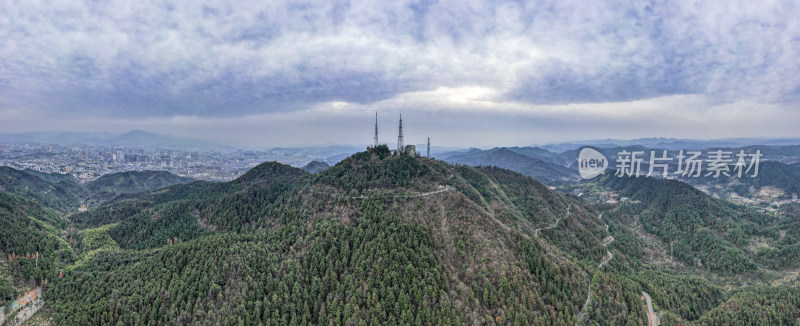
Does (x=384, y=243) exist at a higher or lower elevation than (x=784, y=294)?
higher

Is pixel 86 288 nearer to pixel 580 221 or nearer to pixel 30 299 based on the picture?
pixel 30 299

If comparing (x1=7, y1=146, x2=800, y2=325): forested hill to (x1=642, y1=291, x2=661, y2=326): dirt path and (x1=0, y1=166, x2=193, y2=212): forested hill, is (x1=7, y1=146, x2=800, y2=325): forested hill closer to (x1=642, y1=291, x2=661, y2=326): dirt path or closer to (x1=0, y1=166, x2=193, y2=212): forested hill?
(x1=642, y1=291, x2=661, y2=326): dirt path

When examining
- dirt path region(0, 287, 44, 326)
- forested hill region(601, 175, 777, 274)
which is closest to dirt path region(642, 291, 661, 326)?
forested hill region(601, 175, 777, 274)

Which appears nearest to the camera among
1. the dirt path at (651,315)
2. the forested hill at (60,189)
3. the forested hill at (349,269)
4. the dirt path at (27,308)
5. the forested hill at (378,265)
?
the forested hill at (349,269)

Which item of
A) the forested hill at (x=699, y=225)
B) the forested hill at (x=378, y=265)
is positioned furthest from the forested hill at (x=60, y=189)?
the forested hill at (x=699, y=225)

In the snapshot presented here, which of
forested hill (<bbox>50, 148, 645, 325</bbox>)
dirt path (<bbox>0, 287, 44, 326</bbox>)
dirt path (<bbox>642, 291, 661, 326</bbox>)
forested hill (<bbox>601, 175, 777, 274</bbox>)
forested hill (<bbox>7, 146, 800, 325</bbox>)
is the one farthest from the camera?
forested hill (<bbox>601, 175, 777, 274</bbox>)

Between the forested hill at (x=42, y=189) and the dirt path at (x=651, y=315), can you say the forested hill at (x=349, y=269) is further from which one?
the forested hill at (x=42, y=189)

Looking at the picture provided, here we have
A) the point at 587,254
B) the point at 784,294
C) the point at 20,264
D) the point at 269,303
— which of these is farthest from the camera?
the point at 587,254

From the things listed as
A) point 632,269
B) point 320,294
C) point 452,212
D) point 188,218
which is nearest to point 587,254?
point 632,269
